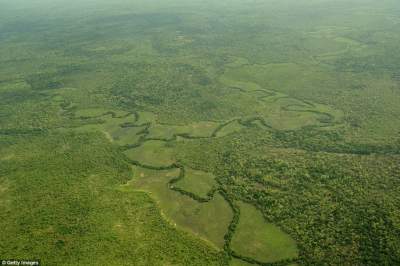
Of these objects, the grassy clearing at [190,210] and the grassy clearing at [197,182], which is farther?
the grassy clearing at [197,182]

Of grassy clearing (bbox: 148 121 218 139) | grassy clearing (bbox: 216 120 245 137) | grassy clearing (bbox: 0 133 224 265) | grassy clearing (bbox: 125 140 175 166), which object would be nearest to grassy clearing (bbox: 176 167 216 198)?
grassy clearing (bbox: 125 140 175 166)

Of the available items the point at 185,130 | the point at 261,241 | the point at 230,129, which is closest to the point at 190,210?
the point at 261,241

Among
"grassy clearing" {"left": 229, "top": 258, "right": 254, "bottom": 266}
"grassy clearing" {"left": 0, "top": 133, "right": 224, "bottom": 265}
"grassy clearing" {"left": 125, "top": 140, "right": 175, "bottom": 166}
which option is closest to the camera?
"grassy clearing" {"left": 229, "top": 258, "right": 254, "bottom": 266}

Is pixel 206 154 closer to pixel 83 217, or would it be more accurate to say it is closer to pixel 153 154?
pixel 153 154

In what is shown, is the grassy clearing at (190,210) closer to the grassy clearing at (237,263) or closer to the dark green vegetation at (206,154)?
the dark green vegetation at (206,154)

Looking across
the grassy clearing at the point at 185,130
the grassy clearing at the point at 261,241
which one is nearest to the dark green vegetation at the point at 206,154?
the grassy clearing at the point at 261,241

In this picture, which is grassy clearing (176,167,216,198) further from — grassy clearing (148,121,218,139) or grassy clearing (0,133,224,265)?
grassy clearing (148,121,218,139)
